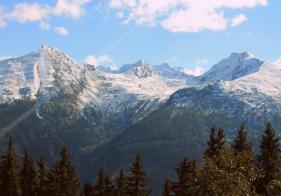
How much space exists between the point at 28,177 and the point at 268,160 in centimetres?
5098

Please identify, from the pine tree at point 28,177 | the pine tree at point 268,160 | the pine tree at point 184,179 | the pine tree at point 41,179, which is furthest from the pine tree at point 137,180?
the pine tree at point 268,160

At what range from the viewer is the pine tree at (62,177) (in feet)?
315

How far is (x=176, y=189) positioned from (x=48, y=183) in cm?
2502

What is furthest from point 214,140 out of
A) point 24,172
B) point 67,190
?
point 24,172

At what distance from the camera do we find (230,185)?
45.5 metres

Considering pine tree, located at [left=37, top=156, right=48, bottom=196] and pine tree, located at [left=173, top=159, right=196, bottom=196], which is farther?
pine tree, located at [left=37, top=156, right=48, bottom=196]

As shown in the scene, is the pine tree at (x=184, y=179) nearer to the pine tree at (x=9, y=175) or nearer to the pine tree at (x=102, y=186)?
the pine tree at (x=9, y=175)

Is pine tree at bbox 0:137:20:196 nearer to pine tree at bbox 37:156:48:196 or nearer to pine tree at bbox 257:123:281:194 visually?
pine tree at bbox 37:156:48:196

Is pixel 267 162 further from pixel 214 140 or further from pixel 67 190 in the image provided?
pixel 67 190

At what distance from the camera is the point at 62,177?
315 ft

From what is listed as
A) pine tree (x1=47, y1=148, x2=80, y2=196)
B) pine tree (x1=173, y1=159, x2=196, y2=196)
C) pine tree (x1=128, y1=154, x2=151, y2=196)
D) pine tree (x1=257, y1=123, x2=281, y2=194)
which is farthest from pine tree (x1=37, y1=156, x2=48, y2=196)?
pine tree (x1=257, y1=123, x2=281, y2=194)

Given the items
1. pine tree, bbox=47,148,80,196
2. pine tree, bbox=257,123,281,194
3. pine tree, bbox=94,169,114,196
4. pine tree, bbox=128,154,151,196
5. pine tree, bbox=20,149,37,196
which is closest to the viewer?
pine tree, bbox=257,123,281,194

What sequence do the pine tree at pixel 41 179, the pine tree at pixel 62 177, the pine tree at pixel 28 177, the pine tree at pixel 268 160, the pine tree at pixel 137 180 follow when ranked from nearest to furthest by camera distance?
the pine tree at pixel 268 160 → the pine tree at pixel 137 180 → the pine tree at pixel 62 177 → the pine tree at pixel 41 179 → the pine tree at pixel 28 177

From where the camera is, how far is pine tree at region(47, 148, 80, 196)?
96.1 meters
